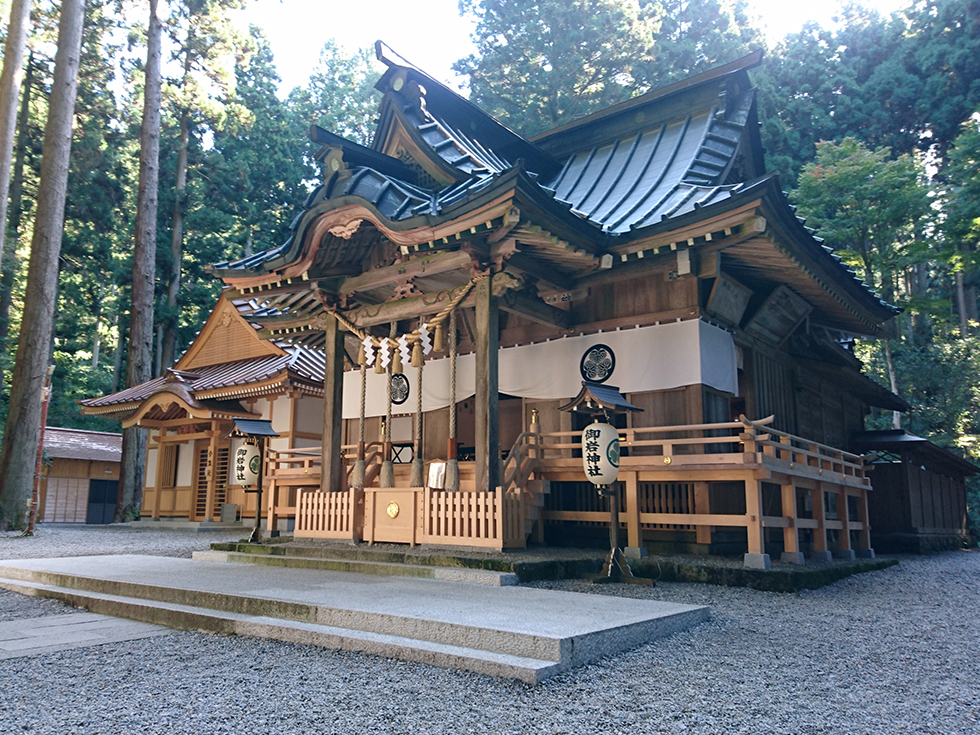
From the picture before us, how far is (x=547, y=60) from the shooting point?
29.0 meters

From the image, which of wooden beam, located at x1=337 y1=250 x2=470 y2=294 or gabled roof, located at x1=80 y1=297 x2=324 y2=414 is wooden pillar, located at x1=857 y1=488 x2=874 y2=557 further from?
gabled roof, located at x1=80 y1=297 x2=324 y2=414

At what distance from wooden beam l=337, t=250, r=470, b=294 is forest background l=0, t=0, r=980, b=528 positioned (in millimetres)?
11955

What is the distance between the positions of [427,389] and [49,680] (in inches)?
299

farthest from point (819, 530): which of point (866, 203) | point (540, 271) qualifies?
point (866, 203)

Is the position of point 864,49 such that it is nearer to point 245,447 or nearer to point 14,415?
point 245,447

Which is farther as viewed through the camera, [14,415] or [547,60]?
[547,60]

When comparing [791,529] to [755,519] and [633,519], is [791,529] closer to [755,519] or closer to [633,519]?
[755,519]

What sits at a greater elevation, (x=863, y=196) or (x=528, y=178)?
(x=863, y=196)

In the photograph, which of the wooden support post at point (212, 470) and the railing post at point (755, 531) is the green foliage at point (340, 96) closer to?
the wooden support post at point (212, 470)

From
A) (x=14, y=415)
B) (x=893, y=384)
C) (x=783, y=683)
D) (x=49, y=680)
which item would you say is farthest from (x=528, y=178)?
(x=893, y=384)

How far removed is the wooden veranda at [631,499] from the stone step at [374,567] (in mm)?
725

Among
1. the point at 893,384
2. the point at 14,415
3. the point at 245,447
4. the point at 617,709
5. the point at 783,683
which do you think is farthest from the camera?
the point at 893,384

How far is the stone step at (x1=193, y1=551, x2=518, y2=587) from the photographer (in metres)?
6.62

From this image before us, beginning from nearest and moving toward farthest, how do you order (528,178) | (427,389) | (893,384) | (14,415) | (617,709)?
(617,709) < (528,178) < (427,389) < (14,415) < (893,384)
